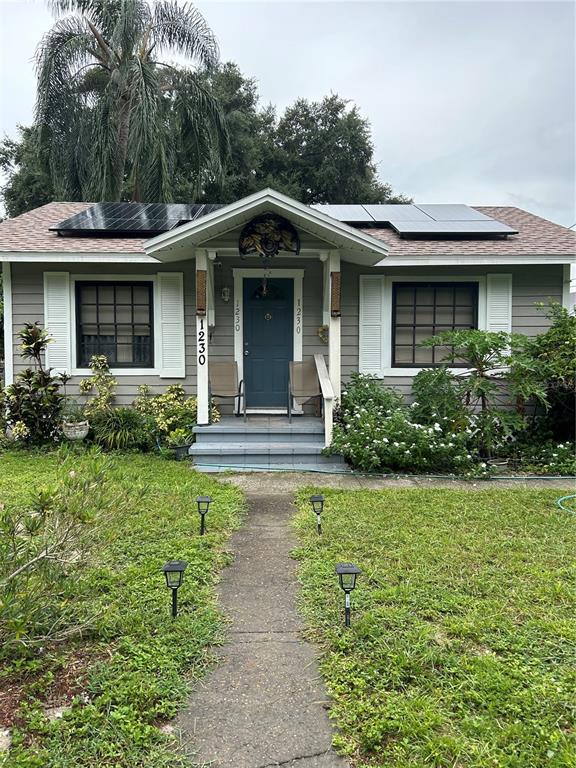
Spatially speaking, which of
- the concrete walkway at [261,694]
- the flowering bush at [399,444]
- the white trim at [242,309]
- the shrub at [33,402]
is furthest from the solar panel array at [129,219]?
the concrete walkway at [261,694]

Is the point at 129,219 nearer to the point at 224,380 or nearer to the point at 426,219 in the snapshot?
the point at 224,380

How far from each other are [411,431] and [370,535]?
A: 244 cm

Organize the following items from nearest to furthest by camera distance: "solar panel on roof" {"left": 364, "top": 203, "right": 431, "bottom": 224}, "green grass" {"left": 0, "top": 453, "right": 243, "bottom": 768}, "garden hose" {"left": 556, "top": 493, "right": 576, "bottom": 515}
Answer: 1. "green grass" {"left": 0, "top": 453, "right": 243, "bottom": 768}
2. "garden hose" {"left": 556, "top": 493, "right": 576, "bottom": 515}
3. "solar panel on roof" {"left": 364, "top": 203, "right": 431, "bottom": 224}

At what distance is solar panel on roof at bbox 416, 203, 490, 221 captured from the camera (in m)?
8.75

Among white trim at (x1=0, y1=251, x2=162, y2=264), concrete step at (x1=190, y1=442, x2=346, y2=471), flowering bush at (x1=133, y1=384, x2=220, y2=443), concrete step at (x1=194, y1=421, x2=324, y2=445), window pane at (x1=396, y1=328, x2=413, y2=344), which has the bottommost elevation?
concrete step at (x1=190, y1=442, x2=346, y2=471)

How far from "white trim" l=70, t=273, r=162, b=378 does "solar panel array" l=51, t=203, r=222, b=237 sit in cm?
76

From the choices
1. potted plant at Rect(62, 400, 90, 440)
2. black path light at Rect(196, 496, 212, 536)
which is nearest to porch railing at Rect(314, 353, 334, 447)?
Result: black path light at Rect(196, 496, 212, 536)

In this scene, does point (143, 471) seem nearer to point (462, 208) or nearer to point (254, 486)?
point (254, 486)

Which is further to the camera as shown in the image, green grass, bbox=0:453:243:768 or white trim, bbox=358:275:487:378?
white trim, bbox=358:275:487:378

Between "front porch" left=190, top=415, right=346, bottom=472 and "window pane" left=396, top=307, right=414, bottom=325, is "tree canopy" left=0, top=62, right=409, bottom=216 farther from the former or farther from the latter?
"front porch" left=190, top=415, right=346, bottom=472

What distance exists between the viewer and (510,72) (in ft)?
30.0

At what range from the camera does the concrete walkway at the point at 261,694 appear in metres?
1.96

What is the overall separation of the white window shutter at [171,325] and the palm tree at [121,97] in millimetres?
5844

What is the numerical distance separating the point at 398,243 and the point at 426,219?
1.37m
